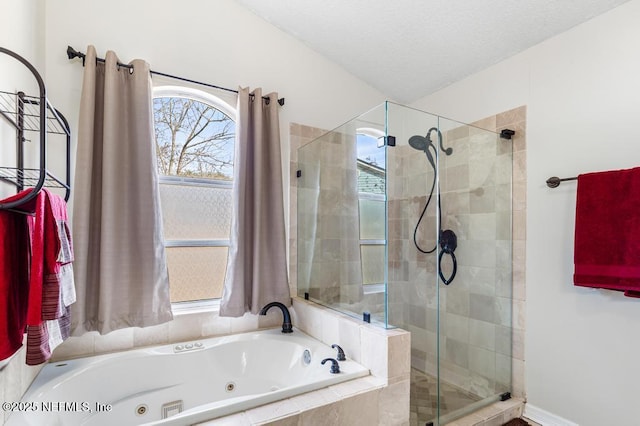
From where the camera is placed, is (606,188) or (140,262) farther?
(140,262)

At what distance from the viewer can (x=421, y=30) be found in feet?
7.14

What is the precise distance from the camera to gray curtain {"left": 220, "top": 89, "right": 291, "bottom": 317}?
2240 millimetres

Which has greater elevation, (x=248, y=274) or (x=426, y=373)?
(x=248, y=274)

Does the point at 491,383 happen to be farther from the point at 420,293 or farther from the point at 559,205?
the point at 559,205

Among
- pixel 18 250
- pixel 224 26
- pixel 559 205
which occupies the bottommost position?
pixel 18 250

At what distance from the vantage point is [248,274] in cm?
231

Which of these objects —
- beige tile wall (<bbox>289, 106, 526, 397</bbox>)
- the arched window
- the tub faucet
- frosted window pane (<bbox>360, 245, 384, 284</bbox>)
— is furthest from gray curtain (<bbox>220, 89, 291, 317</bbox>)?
beige tile wall (<bbox>289, 106, 526, 397</bbox>)

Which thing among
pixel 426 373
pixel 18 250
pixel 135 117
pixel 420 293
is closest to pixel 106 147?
pixel 135 117

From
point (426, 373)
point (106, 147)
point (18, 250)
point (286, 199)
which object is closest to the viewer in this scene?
point (18, 250)

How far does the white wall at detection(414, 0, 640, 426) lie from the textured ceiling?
159 millimetres

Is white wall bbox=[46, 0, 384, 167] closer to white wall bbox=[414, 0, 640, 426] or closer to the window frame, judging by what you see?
the window frame

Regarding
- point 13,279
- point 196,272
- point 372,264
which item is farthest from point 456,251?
point 13,279

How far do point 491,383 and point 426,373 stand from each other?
1.50 ft

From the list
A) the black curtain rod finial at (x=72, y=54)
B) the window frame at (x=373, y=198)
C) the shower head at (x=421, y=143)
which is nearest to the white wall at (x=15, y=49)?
the black curtain rod finial at (x=72, y=54)
